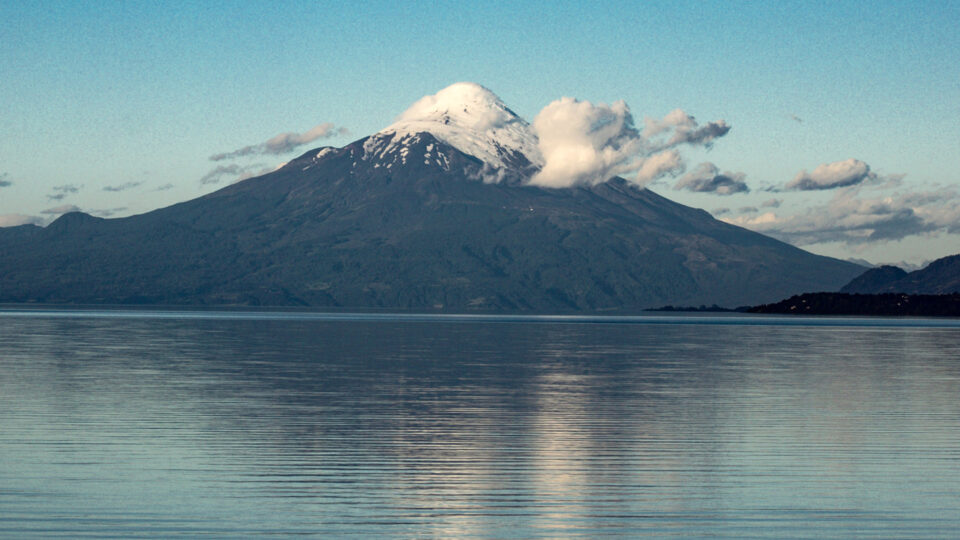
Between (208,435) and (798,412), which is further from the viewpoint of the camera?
(798,412)

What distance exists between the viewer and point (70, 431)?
113 feet

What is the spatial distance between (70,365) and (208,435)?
34302 millimetres

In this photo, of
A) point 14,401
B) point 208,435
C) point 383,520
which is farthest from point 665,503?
point 14,401

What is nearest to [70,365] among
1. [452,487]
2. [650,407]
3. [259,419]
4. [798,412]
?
[259,419]

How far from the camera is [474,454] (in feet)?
100

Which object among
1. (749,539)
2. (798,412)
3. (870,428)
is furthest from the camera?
(798,412)

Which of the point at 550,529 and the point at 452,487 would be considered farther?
the point at 452,487

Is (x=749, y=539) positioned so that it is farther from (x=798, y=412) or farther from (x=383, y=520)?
(x=798, y=412)

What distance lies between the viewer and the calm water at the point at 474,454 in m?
22.0

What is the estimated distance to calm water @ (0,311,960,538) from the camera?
22.0m

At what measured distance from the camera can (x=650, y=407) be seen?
43469 mm

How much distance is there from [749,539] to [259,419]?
69.4 feet

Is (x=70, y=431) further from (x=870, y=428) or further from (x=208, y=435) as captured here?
(x=870, y=428)

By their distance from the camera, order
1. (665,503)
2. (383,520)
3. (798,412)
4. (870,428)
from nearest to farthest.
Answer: (383,520) < (665,503) < (870,428) < (798,412)
